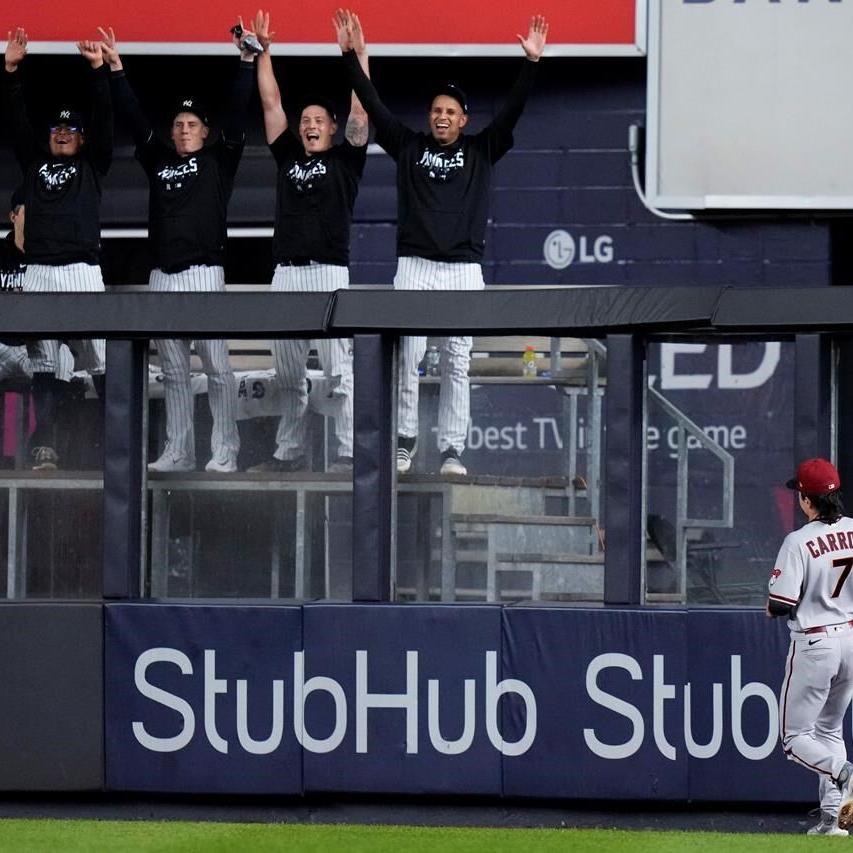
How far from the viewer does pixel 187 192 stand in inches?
368

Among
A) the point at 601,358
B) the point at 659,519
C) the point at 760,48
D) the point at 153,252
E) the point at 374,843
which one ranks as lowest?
the point at 374,843

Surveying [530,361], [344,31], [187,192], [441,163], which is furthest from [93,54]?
[530,361]

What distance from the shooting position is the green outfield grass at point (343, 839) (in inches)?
273

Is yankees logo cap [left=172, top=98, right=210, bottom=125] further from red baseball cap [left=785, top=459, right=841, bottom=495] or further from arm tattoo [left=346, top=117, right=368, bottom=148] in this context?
red baseball cap [left=785, top=459, right=841, bottom=495]

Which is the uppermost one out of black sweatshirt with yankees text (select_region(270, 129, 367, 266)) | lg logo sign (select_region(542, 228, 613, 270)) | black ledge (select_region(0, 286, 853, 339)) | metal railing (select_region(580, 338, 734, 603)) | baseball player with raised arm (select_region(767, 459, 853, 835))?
lg logo sign (select_region(542, 228, 613, 270))

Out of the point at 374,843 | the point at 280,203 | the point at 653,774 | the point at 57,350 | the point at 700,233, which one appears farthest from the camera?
the point at 700,233

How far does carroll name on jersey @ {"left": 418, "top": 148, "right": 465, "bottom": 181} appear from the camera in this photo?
9109 mm

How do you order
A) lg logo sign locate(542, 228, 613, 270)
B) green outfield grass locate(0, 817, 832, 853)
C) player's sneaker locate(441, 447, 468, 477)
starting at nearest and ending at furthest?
1. green outfield grass locate(0, 817, 832, 853)
2. player's sneaker locate(441, 447, 468, 477)
3. lg logo sign locate(542, 228, 613, 270)

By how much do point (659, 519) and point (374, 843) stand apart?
204 centimetres

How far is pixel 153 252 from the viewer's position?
9398 millimetres

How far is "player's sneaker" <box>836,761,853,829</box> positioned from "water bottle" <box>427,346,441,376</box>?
2.51 metres

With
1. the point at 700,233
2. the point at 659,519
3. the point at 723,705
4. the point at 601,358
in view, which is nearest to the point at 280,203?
the point at 601,358

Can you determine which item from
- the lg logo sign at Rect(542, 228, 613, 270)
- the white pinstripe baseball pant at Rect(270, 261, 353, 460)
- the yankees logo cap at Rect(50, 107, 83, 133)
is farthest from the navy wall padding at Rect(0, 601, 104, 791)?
the lg logo sign at Rect(542, 228, 613, 270)

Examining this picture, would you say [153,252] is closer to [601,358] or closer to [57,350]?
[57,350]
